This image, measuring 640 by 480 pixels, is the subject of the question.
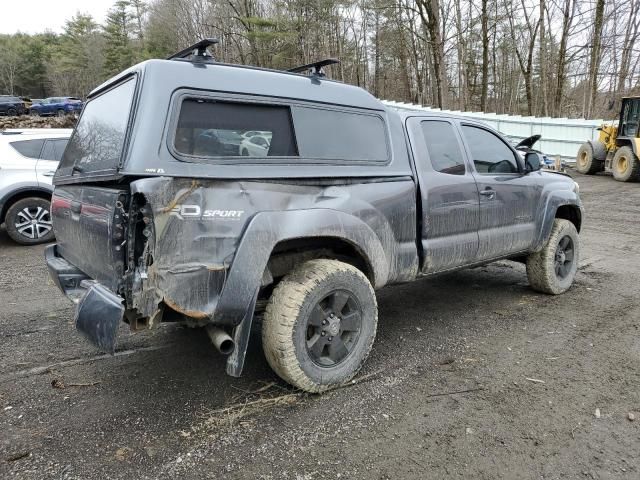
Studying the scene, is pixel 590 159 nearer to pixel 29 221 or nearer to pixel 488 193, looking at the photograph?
pixel 488 193

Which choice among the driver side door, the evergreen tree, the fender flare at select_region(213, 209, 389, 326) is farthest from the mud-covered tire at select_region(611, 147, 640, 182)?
the evergreen tree

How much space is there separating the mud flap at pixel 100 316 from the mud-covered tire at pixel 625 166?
16762 mm

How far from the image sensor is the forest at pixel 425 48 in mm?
26438

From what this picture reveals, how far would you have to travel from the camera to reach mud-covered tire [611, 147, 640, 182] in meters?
15.1

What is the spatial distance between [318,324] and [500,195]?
237cm

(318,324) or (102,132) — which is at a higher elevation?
(102,132)

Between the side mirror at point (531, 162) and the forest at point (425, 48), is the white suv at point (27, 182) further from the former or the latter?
the forest at point (425, 48)

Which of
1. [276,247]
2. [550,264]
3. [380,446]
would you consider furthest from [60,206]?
[550,264]

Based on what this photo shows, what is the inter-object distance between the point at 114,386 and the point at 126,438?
0.68 meters

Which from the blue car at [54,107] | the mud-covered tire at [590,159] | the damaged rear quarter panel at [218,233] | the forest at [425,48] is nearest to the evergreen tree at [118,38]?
the forest at [425,48]

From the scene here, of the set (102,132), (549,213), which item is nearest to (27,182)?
(102,132)

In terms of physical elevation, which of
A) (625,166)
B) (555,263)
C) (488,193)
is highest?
(488,193)

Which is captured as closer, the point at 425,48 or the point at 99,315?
the point at 99,315

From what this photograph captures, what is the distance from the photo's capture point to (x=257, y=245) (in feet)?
8.87
